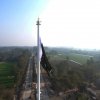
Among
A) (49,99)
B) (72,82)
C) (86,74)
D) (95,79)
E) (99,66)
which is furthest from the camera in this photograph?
(99,66)

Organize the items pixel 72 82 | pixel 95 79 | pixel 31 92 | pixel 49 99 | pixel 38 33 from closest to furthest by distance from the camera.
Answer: pixel 38 33, pixel 49 99, pixel 31 92, pixel 72 82, pixel 95 79

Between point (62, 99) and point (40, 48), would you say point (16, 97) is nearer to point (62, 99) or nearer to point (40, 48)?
point (62, 99)

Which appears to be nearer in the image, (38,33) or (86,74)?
(38,33)

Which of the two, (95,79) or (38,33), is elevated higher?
(38,33)

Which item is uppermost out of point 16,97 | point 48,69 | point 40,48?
point 40,48

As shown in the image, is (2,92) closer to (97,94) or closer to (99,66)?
(97,94)

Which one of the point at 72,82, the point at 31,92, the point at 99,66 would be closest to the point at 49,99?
the point at 31,92

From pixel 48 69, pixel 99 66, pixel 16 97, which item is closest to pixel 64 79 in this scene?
pixel 16 97

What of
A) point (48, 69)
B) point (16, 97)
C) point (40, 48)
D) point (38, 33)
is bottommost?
point (16, 97)

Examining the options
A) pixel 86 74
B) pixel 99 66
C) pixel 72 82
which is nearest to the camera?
pixel 72 82
